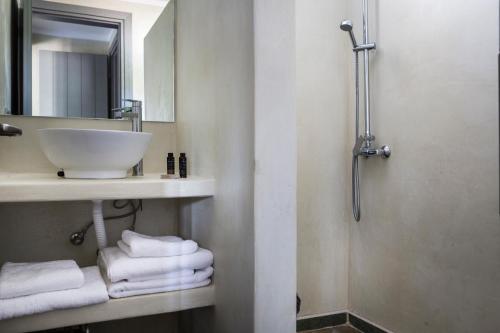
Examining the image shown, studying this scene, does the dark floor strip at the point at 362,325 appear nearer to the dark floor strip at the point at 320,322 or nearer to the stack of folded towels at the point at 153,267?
the dark floor strip at the point at 320,322

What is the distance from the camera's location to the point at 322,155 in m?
2.17

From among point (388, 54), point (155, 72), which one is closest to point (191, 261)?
point (155, 72)

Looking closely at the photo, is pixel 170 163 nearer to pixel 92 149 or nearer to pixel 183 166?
pixel 183 166

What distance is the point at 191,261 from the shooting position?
1446 millimetres

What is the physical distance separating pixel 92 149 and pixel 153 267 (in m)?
0.47

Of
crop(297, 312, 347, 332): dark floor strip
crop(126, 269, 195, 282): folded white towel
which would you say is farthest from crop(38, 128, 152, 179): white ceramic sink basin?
crop(297, 312, 347, 332): dark floor strip

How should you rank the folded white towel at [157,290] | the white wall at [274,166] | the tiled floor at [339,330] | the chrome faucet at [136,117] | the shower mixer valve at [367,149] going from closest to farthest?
the white wall at [274,166] → the folded white towel at [157,290] → the chrome faucet at [136,117] → the shower mixer valve at [367,149] → the tiled floor at [339,330]

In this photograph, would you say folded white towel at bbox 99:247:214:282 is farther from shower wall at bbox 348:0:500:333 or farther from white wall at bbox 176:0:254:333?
shower wall at bbox 348:0:500:333

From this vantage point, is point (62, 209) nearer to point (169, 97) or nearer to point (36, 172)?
point (36, 172)

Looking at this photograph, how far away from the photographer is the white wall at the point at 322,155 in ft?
7.01

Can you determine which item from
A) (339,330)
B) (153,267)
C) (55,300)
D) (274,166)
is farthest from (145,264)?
(339,330)

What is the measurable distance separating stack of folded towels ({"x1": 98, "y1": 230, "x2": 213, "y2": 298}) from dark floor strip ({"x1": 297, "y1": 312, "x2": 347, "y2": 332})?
2.94 ft

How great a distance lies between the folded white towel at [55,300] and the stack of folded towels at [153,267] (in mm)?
49

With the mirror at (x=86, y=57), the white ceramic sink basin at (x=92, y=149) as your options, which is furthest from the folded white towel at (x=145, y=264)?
the mirror at (x=86, y=57)
